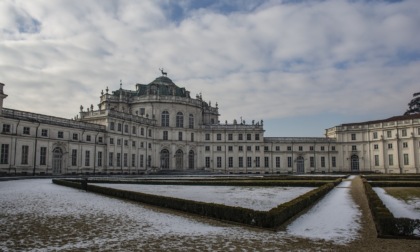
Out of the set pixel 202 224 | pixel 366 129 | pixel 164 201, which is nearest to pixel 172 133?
pixel 366 129

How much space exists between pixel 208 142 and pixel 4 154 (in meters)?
45.4

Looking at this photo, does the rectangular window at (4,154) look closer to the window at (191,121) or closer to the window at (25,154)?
the window at (25,154)

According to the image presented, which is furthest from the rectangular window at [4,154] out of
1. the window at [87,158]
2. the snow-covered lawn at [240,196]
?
the snow-covered lawn at [240,196]

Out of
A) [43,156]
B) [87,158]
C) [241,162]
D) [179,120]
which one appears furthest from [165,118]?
[43,156]

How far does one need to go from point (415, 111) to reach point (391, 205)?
95.6 meters

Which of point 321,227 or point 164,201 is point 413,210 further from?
point 164,201

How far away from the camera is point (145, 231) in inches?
489

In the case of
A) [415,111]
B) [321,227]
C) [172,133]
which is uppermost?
[415,111]

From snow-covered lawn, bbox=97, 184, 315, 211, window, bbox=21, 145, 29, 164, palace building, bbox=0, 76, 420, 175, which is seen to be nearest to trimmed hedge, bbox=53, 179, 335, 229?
snow-covered lawn, bbox=97, 184, 315, 211

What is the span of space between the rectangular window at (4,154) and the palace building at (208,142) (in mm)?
16078

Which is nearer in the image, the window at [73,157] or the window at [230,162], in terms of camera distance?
the window at [73,157]

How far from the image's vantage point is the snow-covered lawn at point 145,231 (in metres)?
10.4

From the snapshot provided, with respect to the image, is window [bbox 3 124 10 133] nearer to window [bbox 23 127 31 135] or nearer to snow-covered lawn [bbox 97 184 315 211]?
window [bbox 23 127 31 135]

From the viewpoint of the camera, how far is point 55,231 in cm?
1212
